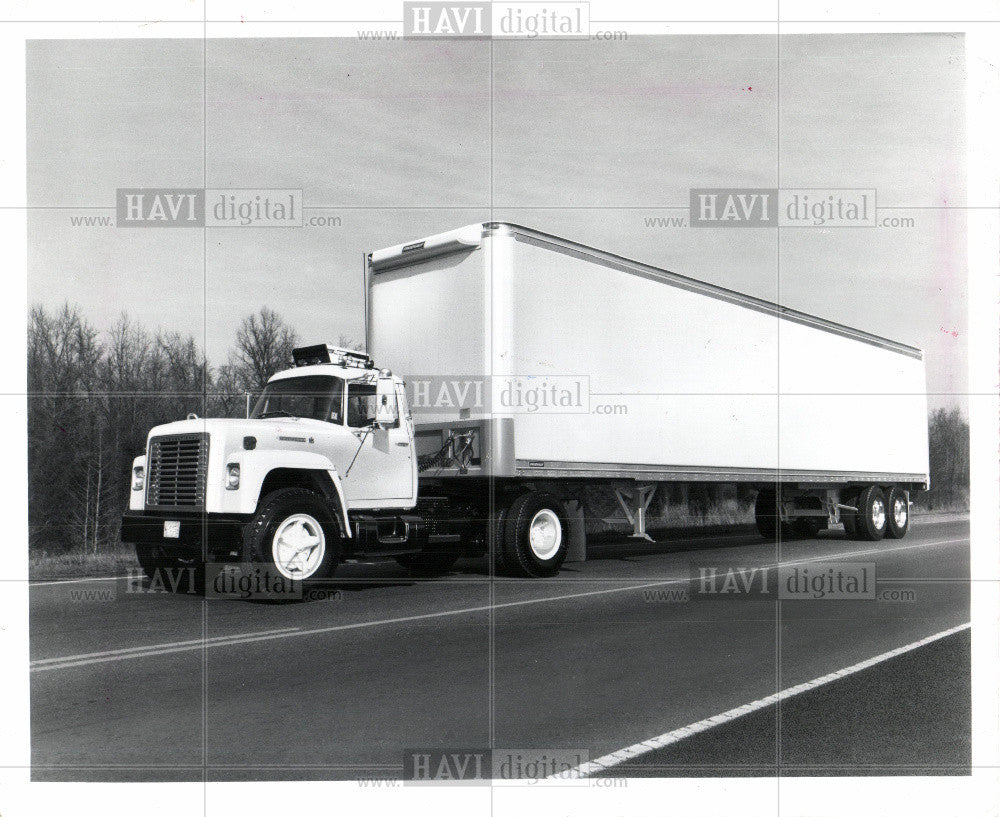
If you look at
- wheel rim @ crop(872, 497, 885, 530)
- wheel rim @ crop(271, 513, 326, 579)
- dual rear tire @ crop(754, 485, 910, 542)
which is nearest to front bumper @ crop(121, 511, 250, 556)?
wheel rim @ crop(271, 513, 326, 579)

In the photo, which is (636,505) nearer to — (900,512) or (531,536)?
(531,536)

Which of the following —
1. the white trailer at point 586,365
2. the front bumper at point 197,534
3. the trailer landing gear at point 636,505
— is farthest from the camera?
the trailer landing gear at point 636,505

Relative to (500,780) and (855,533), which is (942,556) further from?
(500,780)

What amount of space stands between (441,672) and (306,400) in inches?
204

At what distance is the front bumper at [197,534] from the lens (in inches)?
373

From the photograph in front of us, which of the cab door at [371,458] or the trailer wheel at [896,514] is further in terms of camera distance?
the trailer wheel at [896,514]

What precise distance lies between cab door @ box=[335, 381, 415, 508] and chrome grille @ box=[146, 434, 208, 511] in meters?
1.61

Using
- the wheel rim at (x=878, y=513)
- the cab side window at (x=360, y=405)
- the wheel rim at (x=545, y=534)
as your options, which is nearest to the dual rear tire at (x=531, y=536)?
the wheel rim at (x=545, y=534)

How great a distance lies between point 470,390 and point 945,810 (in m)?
7.61

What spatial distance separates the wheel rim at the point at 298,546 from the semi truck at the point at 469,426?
0.08 ft

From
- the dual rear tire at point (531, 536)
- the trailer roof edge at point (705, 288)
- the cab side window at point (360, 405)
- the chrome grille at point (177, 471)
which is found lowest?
the dual rear tire at point (531, 536)

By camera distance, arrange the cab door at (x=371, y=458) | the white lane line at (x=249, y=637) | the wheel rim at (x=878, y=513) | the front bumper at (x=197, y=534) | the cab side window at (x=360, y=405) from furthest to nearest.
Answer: the wheel rim at (x=878, y=513) → the cab side window at (x=360, y=405) → the cab door at (x=371, y=458) → the front bumper at (x=197, y=534) → the white lane line at (x=249, y=637)

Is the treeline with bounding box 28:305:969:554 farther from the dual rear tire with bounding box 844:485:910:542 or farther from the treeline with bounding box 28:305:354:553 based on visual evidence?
the dual rear tire with bounding box 844:485:910:542

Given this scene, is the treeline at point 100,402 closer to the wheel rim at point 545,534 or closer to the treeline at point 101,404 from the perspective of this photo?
the treeline at point 101,404
